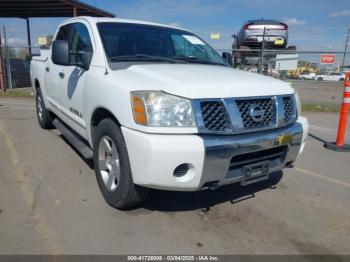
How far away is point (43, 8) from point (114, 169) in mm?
15596

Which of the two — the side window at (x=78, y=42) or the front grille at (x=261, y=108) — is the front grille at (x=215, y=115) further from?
the side window at (x=78, y=42)

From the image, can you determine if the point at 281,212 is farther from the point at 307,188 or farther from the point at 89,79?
the point at 89,79

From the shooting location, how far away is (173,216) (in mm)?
3211

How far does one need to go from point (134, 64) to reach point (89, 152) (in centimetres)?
120

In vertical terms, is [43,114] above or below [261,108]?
below

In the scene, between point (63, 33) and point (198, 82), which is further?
point (63, 33)

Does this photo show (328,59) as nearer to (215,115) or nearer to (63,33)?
(63,33)

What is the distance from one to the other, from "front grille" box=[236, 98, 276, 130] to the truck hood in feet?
0.22

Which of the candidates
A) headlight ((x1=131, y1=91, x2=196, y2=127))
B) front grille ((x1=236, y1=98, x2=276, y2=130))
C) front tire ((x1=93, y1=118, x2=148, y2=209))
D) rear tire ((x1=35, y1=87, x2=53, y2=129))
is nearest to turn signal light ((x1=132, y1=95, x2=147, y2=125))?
headlight ((x1=131, y1=91, x2=196, y2=127))

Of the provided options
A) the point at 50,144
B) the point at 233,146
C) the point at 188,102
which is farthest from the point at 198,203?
the point at 50,144

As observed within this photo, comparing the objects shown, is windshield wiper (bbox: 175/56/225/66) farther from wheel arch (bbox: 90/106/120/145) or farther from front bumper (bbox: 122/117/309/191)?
front bumper (bbox: 122/117/309/191)

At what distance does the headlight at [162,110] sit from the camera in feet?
8.70

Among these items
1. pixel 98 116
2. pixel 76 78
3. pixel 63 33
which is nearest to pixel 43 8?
pixel 63 33

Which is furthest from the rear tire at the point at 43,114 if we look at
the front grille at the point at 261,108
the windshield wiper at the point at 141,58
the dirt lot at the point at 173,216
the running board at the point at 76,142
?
the front grille at the point at 261,108
